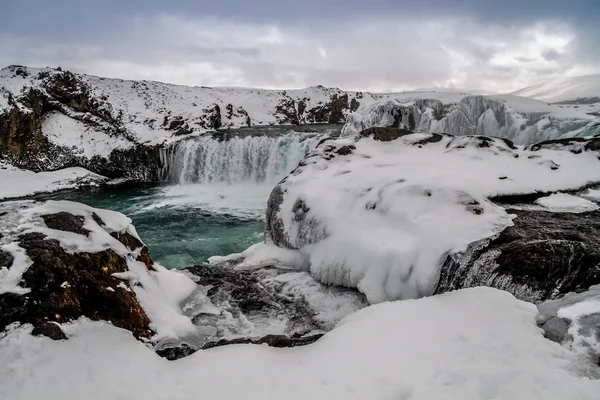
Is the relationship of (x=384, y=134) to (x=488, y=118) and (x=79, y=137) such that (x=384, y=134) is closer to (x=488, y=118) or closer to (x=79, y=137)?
(x=488, y=118)

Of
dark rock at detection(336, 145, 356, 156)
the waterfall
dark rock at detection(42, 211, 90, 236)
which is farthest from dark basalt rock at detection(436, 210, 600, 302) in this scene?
the waterfall

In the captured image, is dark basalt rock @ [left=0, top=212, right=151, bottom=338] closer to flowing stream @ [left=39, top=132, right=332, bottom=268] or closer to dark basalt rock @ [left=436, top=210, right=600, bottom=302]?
dark basalt rock @ [left=436, top=210, right=600, bottom=302]

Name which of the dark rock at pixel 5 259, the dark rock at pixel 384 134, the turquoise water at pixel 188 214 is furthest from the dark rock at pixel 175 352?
the dark rock at pixel 384 134

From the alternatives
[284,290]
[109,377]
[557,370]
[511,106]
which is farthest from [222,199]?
[557,370]

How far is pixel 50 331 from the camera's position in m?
3.23

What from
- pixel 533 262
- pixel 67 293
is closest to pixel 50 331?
pixel 67 293

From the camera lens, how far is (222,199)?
18.1 m

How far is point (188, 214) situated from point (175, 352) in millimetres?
12525

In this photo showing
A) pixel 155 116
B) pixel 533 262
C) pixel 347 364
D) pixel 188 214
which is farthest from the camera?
pixel 155 116

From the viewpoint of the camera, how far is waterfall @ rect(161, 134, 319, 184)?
818 inches

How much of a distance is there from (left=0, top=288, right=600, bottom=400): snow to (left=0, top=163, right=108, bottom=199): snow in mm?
19790

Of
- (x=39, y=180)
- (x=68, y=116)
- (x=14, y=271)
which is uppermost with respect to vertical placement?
(x=68, y=116)

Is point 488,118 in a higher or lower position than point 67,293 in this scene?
higher

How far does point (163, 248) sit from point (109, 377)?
9511mm
